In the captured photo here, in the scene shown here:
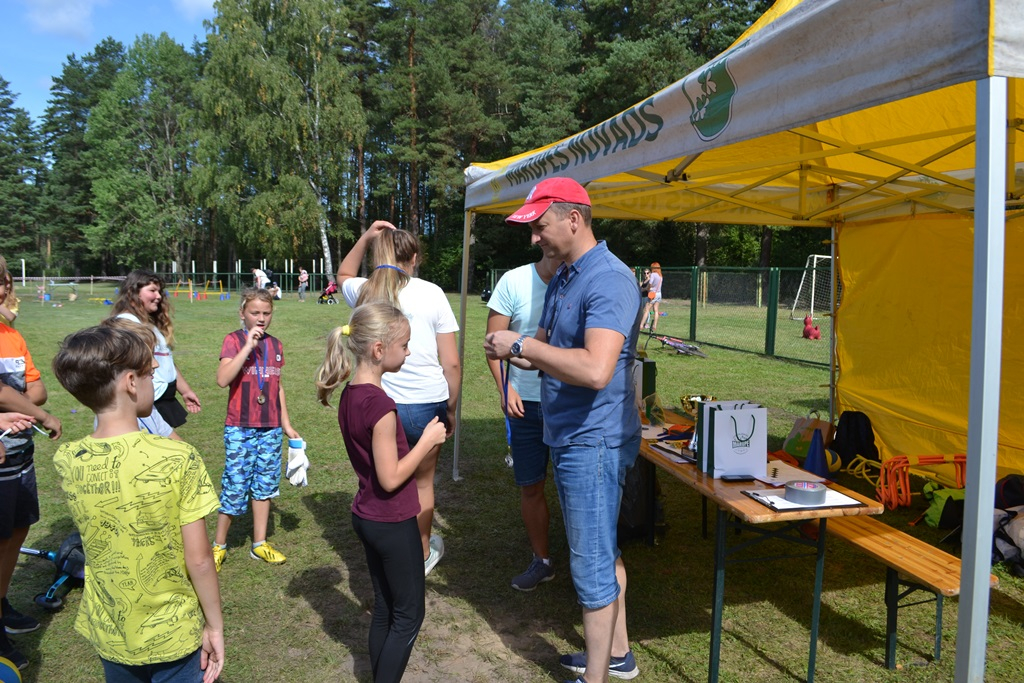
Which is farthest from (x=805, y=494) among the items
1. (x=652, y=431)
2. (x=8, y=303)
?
(x=8, y=303)

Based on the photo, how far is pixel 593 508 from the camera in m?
2.38

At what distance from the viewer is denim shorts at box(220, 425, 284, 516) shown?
384cm

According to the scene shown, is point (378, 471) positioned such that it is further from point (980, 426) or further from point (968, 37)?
point (968, 37)

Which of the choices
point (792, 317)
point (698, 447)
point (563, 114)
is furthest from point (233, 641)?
point (563, 114)

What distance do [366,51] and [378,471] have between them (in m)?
41.8

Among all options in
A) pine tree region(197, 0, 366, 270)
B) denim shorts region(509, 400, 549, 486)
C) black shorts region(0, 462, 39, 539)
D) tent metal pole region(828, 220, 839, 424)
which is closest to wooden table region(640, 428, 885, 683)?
denim shorts region(509, 400, 549, 486)

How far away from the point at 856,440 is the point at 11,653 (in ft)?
18.9

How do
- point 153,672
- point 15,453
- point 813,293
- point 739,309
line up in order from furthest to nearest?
point 739,309, point 813,293, point 15,453, point 153,672

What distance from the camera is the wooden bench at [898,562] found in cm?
272

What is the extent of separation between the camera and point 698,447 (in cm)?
327

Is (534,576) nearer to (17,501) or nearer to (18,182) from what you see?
(17,501)

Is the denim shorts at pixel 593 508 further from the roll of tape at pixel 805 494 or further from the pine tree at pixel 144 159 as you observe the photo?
the pine tree at pixel 144 159

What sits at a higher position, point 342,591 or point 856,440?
point 856,440

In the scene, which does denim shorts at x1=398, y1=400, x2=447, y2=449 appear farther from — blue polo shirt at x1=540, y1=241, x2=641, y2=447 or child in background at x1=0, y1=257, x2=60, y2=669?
child in background at x1=0, y1=257, x2=60, y2=669
